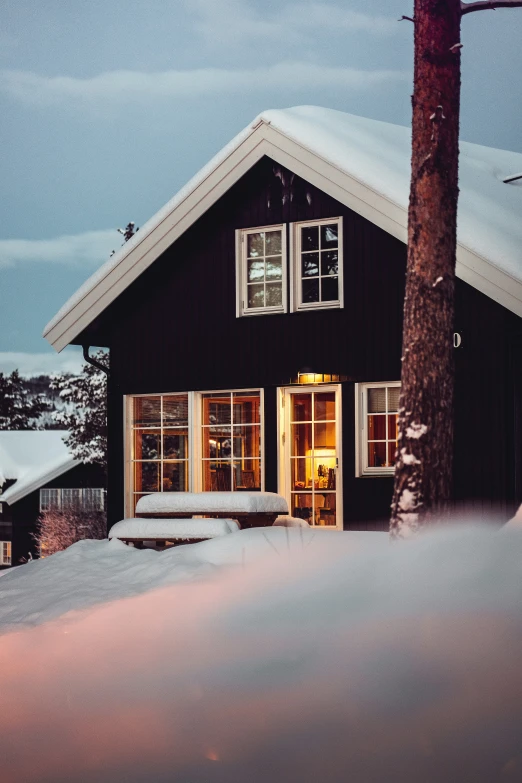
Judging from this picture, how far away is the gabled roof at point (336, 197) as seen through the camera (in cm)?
1202

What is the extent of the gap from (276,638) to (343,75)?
588ft

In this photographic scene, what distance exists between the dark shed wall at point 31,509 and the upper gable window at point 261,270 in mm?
24265

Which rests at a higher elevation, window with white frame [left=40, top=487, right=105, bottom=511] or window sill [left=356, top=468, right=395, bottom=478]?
window sill [left=356, top=468, right=395, bottom=478]

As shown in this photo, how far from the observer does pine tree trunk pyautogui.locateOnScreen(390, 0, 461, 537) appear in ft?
30.7

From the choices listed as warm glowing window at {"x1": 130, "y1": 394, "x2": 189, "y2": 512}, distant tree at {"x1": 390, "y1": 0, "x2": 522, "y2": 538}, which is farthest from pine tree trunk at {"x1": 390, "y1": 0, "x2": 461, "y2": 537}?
warm glowing window at {"x1": 130, "y1": 394, "x2": 189, "y2": 512}

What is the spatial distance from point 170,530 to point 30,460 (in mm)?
27502

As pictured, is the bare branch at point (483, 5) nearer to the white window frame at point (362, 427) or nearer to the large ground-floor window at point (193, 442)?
the white window frame at point (362, 427)

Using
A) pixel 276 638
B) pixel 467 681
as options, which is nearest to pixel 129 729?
pixel 276 638

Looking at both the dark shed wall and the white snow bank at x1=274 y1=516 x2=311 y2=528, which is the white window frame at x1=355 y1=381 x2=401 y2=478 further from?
the dark shed wall

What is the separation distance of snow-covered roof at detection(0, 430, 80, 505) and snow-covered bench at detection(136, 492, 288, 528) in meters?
24.5

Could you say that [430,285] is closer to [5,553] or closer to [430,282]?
[430,282]

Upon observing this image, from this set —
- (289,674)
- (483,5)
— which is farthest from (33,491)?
(289,674)

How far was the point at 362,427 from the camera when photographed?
43.9 ft

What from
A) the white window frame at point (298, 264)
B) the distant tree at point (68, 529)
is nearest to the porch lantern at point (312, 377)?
the white window frame at point (298, 264)
